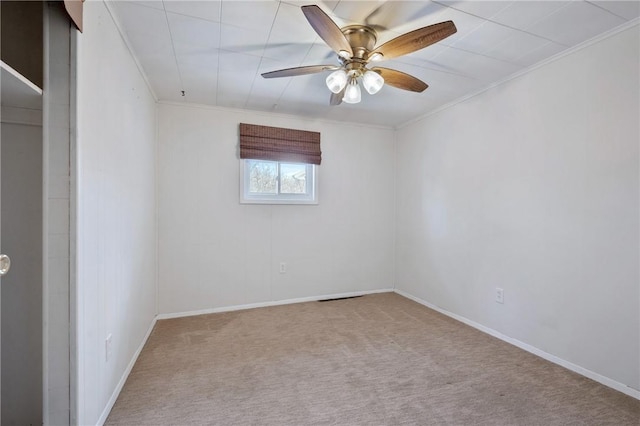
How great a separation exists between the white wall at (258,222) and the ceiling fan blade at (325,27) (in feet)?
6.37

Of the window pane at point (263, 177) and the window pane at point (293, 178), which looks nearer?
the window pane at point (263, 177)

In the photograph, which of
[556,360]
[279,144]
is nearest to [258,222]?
[279,144]

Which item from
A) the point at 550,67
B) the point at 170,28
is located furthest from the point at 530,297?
the point at 170,28

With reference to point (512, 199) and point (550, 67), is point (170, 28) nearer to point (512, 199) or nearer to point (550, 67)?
point (550, 67)

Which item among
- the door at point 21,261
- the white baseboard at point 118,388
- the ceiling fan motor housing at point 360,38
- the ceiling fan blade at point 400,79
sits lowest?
the white baseboard at point 118,388

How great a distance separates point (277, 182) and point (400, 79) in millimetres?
1943

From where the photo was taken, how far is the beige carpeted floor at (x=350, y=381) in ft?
5.16

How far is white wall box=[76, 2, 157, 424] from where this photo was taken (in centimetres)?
128

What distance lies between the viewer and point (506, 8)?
1.56 meters

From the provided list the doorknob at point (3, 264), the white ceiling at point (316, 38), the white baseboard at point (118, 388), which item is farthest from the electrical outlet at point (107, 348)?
the white ceiling at point (316, 38)

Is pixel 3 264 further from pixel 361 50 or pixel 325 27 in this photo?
pixel 361 50

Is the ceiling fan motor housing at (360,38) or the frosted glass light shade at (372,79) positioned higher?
the ceiling fan motor housing at (360,38)

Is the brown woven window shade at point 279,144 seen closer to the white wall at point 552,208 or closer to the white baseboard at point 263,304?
the white wall at point 552,208

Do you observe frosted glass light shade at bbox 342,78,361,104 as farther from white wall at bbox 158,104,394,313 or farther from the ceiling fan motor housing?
white wall at bbox 158,104,394,313
